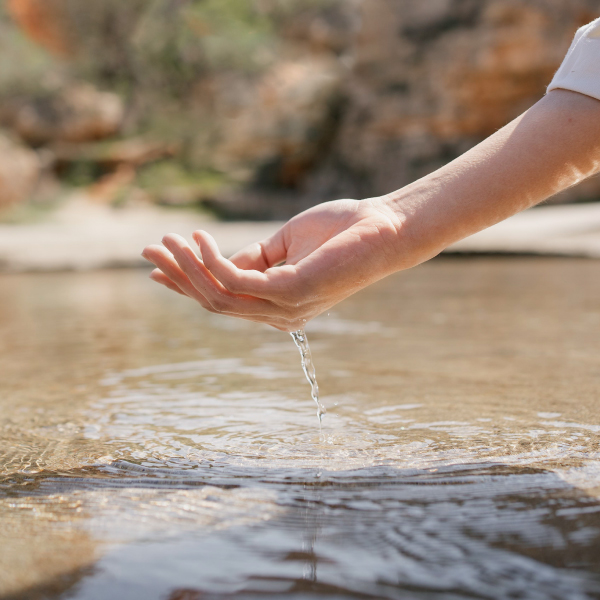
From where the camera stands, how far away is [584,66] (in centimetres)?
136

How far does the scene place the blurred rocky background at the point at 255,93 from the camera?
38.9 feet

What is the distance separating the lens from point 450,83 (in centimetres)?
1192

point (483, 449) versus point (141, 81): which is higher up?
point (141, 81)

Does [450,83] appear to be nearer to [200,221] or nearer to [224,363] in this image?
[200,221]

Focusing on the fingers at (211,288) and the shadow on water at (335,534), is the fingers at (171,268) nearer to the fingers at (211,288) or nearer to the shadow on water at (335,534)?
→ the fingers at (211,288)

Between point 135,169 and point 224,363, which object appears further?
point 135,169

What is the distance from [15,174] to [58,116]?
11.1 ft

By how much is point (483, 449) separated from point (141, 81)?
69.1 ft

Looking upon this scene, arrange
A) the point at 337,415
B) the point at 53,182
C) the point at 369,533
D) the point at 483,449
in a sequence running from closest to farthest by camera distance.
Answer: the point at 369,533 < the point at 483,449 < the point at 337,415 < the point at 53,182

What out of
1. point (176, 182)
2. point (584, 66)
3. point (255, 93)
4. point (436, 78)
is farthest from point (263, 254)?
point (255, 93)

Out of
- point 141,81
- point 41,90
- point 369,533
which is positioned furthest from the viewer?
point 141,81

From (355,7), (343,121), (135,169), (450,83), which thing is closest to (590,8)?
(450,83)

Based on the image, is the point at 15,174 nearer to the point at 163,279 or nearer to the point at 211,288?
the point at 163,279

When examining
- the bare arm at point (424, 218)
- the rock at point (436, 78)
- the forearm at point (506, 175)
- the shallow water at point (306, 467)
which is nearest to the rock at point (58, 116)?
the rock at point (436, 78)
